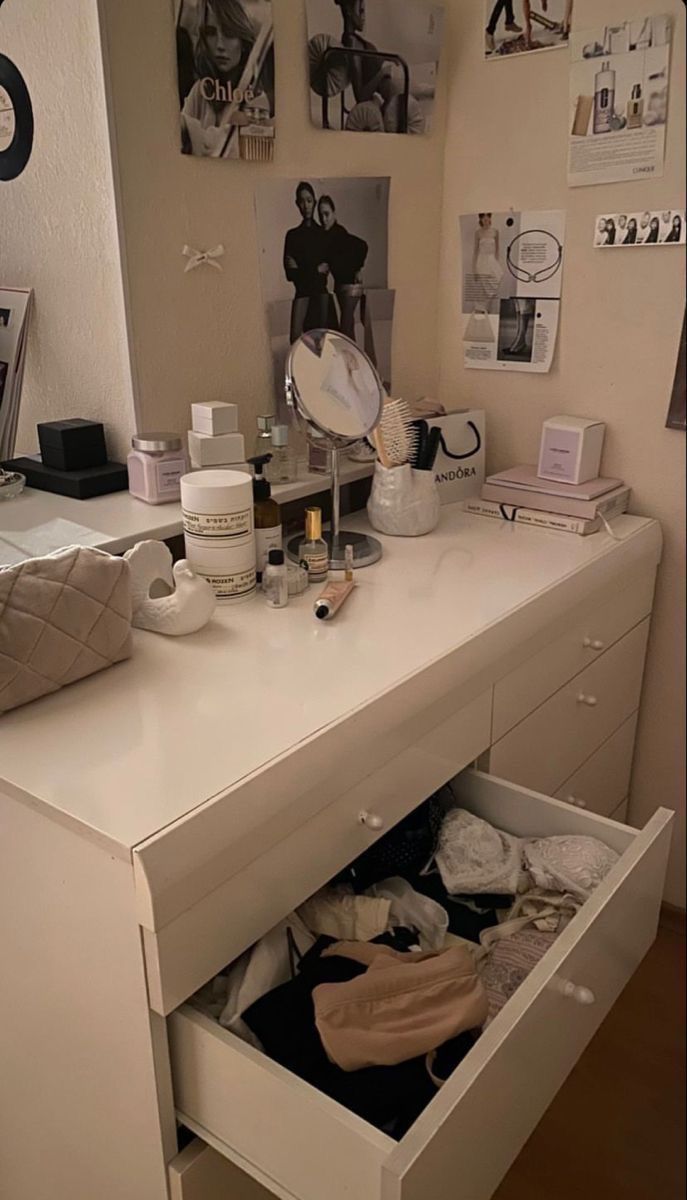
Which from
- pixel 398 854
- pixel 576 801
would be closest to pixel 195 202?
pixel 398 854

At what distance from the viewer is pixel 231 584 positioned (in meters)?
1.22

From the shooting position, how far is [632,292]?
0.80m

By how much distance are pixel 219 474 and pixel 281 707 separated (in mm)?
378

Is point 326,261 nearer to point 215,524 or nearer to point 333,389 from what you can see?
point 333,389

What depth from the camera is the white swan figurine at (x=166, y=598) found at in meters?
1.11

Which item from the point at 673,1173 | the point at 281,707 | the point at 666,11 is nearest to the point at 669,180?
the point at 666,11

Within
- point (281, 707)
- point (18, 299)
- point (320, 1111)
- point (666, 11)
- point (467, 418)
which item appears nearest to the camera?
point (666, 11)

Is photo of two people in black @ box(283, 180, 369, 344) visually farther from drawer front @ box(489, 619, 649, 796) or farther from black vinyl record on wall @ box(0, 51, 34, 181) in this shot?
drawer front @ box(489, 619, 649, 796)

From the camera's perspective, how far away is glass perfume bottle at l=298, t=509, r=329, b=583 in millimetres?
1294

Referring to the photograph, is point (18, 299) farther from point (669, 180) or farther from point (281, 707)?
point (669, 180)

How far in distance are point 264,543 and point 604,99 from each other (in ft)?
2.29

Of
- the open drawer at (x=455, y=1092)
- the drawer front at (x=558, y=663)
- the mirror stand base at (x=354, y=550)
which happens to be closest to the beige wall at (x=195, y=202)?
the mirror stand base at (x=354, y=550)

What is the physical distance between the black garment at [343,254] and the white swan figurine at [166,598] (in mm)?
663

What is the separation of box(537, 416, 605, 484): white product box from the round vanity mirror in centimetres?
34
